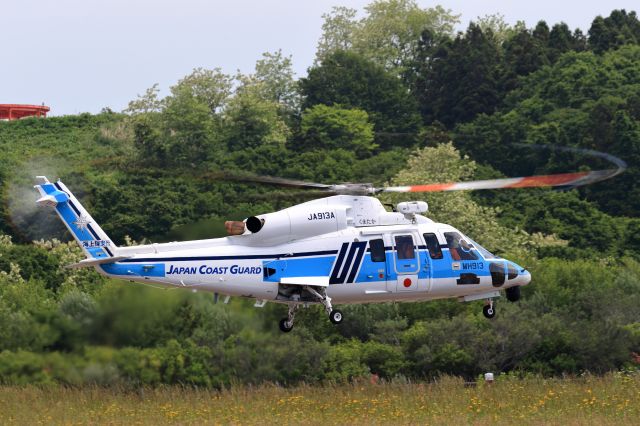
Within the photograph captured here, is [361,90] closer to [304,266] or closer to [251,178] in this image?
[304,266]

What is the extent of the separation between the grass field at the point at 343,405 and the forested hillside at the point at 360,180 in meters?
0.86

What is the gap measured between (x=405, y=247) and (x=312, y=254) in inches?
85.3

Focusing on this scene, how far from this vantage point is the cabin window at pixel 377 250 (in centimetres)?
3219

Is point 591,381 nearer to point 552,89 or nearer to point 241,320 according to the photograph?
point 241,320

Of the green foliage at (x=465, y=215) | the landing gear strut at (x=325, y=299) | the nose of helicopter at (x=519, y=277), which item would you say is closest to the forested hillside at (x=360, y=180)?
the green foliage at (x=465, y=215)

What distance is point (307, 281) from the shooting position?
3178 centimetres

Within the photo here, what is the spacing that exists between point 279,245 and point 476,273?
4.87 metres

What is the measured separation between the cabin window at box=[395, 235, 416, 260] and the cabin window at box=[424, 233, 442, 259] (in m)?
0.45

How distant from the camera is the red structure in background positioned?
378 ft

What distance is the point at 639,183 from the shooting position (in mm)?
90375

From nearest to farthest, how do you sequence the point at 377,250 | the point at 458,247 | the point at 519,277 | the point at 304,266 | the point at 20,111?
the point at 304,266 < the point at 377,250 < the point at 458,247 < the point at 519,277 < the point at 20,111

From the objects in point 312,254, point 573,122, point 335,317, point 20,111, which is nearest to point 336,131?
point 573,122

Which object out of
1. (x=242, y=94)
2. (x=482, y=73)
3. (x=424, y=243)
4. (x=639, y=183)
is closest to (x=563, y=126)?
(x=639, y=183)

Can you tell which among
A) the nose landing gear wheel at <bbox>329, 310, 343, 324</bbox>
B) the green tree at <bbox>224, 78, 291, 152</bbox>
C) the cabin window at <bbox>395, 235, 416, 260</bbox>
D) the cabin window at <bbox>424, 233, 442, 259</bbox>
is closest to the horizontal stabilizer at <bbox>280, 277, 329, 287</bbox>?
the nose landing gear wheel at <bbox>329, 310, 343, 324</bbox>
